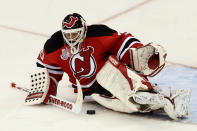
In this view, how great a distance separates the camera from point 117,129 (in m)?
2.86

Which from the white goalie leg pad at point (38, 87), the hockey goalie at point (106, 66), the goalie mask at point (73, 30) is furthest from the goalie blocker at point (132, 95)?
the white goalie leg pad at point (38, 87)

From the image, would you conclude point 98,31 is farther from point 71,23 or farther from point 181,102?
point 181,102

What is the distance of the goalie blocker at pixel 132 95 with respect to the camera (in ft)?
9.47

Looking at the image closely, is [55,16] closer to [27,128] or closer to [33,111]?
[33,111]

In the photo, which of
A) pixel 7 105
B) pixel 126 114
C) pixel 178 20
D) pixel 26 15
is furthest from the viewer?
pixel 26 15

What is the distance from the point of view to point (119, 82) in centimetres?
310

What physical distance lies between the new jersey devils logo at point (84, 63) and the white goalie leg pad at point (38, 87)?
0.20 meters

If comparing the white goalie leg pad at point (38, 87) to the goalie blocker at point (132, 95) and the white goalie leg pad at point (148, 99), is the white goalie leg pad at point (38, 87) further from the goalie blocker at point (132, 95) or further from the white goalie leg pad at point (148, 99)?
the white goalie leg pad at point (148, 99)

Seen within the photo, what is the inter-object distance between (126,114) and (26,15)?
2880mm

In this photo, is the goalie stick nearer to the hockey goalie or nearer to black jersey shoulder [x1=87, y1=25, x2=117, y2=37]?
the hockey goalie

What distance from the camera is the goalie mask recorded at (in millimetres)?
3137

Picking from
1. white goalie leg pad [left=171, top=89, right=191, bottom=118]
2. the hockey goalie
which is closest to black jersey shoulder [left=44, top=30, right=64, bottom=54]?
the hockey goalie

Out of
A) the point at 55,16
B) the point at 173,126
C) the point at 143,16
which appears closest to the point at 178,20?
the point at 143,16

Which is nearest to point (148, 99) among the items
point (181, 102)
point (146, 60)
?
point (181, 102)
